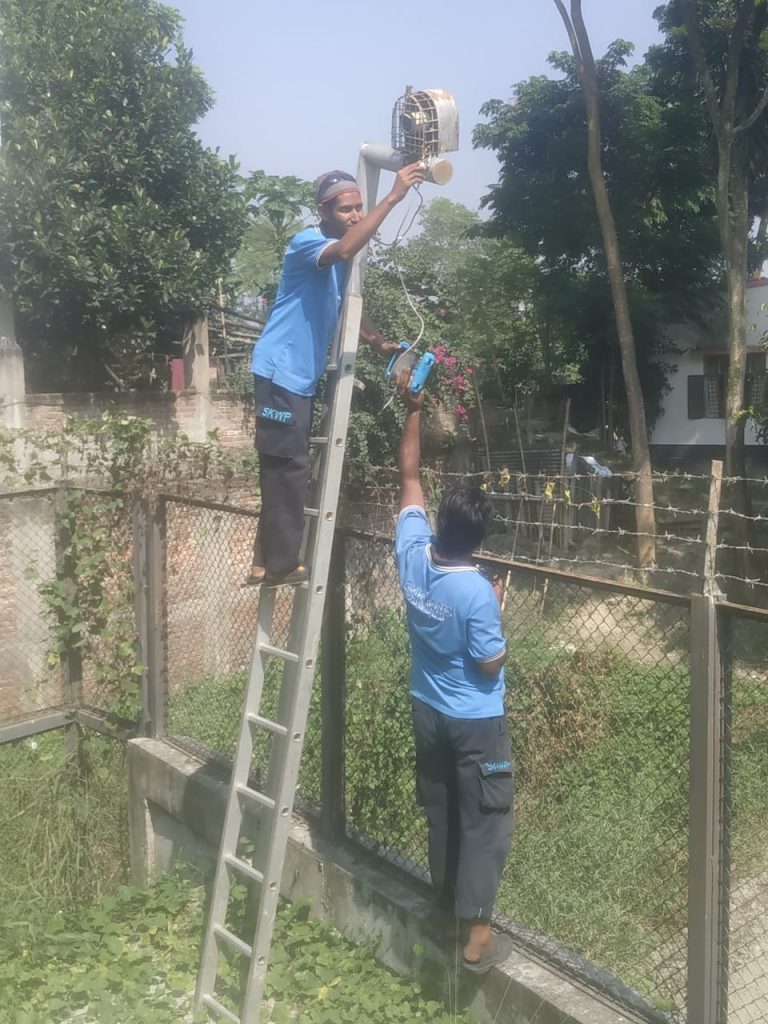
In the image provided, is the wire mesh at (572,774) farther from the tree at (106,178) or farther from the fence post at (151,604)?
the tree at (106,178)

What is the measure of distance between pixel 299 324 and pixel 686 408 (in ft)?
71.3

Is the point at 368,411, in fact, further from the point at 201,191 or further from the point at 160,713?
the point at 160,713

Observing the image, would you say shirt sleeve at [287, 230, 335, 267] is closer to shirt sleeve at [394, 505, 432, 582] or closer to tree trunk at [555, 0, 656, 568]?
shirt sleeve at [394, 505, 432, 582]

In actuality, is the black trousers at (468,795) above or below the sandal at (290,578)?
below

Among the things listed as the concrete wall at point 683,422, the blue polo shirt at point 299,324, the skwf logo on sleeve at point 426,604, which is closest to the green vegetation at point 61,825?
the skwf logo on sleeve at point 426,604

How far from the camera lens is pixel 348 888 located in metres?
3.64

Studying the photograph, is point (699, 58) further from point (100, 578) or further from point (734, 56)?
point (100, 578)

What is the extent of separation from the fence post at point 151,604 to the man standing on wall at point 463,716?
7.07 ft

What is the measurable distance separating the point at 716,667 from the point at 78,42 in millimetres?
10643

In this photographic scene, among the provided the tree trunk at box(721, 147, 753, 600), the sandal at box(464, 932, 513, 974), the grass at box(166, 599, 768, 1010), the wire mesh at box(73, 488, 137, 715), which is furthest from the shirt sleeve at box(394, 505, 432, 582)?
the tree trunk at box(721, 147, 753, 600)

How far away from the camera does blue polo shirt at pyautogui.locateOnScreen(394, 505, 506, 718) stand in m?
2.89

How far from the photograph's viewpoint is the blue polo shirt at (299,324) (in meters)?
3.13

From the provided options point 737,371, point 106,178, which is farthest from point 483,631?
point 737,371

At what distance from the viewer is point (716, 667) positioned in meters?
2.64
